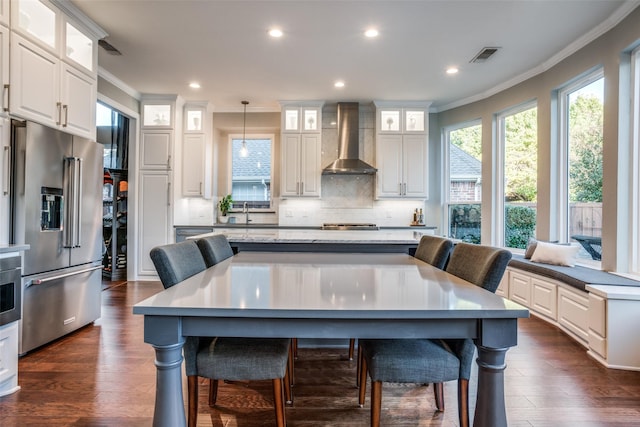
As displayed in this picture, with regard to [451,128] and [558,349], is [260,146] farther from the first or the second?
[558,349]

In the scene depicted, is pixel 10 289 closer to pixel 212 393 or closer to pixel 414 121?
pixel 212 393

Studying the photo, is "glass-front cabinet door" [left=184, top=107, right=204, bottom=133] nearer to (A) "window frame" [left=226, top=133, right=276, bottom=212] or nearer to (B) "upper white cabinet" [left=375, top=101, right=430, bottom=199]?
(A) "window frame" [left=226, top=133, right=276, bottom=212]

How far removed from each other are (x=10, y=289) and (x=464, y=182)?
220 inches

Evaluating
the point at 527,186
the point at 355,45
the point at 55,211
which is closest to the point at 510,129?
the point at 527,186

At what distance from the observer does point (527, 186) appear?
4512 mm

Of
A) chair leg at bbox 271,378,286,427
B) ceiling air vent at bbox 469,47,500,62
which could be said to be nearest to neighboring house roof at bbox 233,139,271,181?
ceiling air vent at bbox 469,47,500,62

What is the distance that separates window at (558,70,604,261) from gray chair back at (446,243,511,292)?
8.48ft

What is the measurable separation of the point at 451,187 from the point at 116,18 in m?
5.03

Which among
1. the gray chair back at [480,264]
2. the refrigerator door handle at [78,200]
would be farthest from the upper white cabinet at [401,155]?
the refrigerator door handle at [78,200]

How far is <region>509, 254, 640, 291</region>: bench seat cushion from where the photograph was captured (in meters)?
2.72

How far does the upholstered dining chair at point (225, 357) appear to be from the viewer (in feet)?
Result: 4.69

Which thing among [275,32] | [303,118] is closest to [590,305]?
[275,32]

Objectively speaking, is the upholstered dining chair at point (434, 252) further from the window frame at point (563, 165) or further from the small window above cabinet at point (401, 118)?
the small window above cabinet at point (401, 118)

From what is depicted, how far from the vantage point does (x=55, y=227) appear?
9.09 ft
